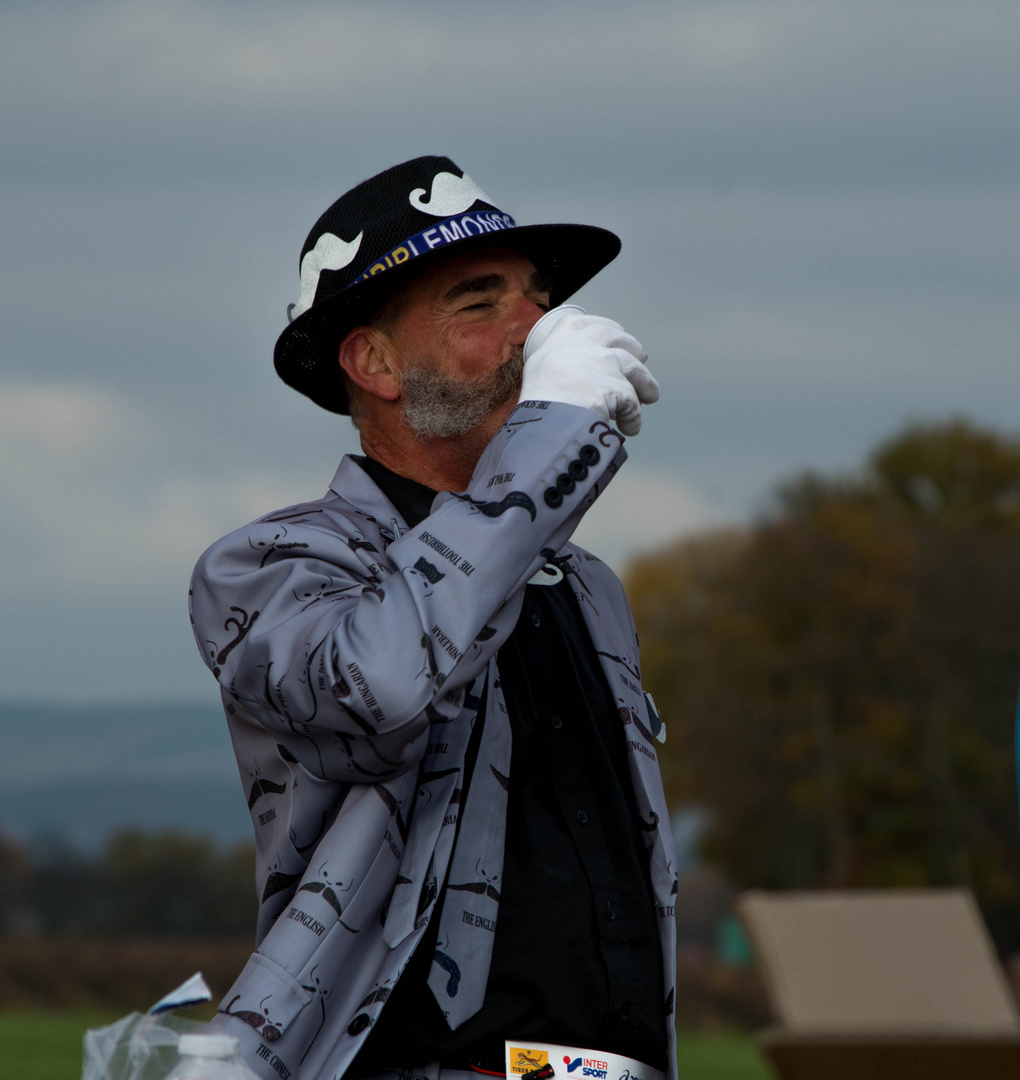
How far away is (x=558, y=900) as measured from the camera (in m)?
1.92

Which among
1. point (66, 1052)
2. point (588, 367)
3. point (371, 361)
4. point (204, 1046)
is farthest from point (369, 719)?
point (66, 1052)

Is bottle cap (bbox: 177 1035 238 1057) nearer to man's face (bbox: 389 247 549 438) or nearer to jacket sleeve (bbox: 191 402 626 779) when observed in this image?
jacket sleeve (bbox: 191 402 626 779)

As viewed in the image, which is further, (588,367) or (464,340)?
(464,340)

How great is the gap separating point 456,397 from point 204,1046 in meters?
1.04

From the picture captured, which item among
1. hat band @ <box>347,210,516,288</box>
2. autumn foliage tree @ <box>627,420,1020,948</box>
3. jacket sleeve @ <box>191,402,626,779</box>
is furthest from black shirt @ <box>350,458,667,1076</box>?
autumn foliage tree @ <box>627,420,1020,948</box>

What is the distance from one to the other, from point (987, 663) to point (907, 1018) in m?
16.0

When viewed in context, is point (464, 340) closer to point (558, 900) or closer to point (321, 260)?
point (321, 260)

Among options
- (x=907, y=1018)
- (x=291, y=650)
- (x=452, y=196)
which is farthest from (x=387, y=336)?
(x=907, y=1018)

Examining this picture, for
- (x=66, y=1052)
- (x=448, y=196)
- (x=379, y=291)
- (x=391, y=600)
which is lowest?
(x=66, y=1052)

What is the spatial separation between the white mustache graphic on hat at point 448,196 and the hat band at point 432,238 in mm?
20

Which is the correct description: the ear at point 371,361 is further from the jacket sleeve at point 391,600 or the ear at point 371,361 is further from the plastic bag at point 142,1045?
the plastic bag at point 142,1045

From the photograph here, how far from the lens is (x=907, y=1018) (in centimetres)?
538

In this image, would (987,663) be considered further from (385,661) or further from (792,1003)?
(385,661)

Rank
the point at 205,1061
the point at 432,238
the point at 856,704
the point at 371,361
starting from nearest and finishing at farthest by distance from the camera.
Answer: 1. the point at 205,1061
2. the point at 432,238
3. the point at 371,361
4. the point at 856,704
